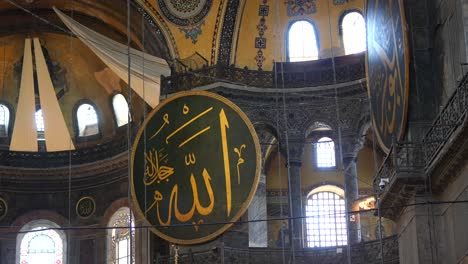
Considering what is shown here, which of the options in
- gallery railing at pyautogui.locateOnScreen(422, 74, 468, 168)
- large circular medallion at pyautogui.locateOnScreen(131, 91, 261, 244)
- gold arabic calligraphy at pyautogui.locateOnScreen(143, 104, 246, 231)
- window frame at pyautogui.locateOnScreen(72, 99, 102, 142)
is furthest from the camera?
window frame at pyautogui.locateOnScreen(72, 99, 102, 142)

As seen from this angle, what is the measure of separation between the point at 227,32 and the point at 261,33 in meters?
0.62

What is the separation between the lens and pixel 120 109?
21.8m

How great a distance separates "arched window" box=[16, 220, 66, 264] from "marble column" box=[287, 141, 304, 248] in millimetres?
5707

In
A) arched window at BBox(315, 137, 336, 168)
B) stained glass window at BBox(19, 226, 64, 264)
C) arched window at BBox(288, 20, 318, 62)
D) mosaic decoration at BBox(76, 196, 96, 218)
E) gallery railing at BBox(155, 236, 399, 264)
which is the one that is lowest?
gallery railing at BBox(155, 236, 399, 264)

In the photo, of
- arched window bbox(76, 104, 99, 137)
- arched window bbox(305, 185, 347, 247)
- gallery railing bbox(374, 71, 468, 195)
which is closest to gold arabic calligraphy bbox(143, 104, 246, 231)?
gallery railing bbox(374, 71, 468, 195)

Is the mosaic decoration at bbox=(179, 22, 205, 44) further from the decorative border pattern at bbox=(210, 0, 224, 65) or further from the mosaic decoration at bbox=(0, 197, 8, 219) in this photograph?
the mosaic decoration at bbox=(0, 197, 8, 219)

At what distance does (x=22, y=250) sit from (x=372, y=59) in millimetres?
10312

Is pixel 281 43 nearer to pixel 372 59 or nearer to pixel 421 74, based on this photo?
pixel 372 59

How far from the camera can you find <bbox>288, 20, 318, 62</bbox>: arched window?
19109 mm

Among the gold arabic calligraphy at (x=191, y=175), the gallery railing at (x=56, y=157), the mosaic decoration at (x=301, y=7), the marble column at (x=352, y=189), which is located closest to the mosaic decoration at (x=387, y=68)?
the gold arabic calligraphy at (x=191, y=175)

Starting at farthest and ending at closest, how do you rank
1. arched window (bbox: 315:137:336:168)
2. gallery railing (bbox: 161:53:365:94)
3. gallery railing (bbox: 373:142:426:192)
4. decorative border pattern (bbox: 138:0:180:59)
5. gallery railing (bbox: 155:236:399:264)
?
arched window (bbox: 315:137:336:168) < decorative border pattern (bbox: 138:0:180:59) < gallery railing (bbox: 161:53:365:94) < gallery railing (bbox: 155:236:399:264) < gallery railing (bbox: 373:142:426:192)

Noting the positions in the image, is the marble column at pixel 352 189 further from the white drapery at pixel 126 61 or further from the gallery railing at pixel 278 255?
the white drapery at pixel 126 61

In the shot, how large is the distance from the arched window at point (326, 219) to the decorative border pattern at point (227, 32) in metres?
3.63

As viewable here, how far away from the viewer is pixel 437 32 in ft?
41.8
